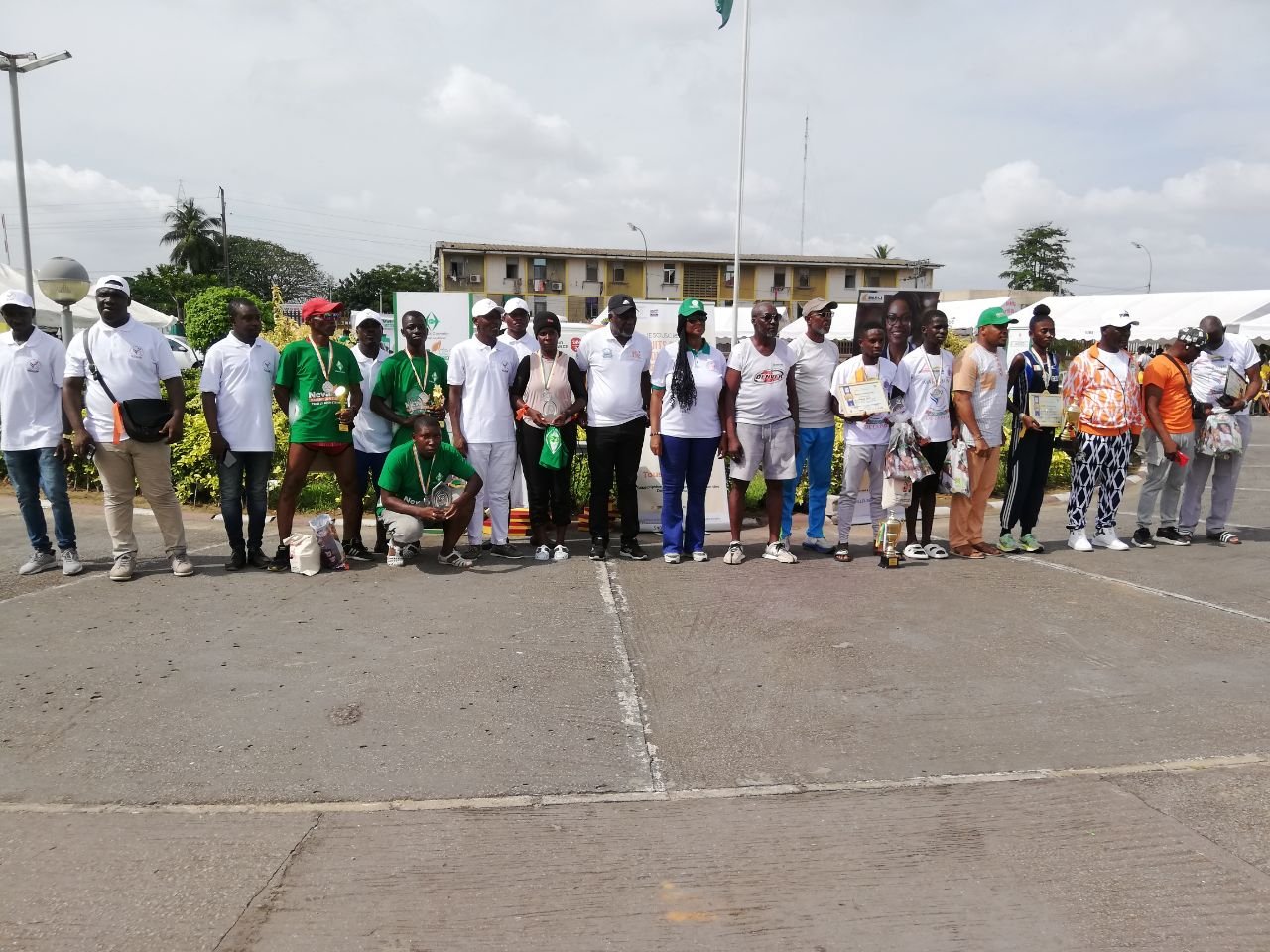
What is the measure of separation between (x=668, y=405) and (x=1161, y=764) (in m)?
4.13

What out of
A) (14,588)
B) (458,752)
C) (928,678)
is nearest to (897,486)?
(928,678)

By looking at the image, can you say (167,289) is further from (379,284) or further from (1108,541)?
(1108,541)

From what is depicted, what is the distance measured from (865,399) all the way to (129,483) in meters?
5.49

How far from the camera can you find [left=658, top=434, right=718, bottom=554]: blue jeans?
6.89 metres

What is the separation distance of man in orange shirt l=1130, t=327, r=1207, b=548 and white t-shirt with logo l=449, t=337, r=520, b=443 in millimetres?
5458

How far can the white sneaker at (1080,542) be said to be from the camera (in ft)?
25.0

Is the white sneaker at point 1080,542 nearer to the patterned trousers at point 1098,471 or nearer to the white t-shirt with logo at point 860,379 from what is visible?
the patterned trousers at point 1098,471

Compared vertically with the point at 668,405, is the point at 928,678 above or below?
below

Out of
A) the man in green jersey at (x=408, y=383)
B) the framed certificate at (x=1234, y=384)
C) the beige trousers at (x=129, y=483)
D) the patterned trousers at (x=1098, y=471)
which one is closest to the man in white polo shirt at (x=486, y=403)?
the man in green jersey at (x=408, y=383)

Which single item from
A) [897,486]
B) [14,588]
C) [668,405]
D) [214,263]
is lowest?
[14,588]

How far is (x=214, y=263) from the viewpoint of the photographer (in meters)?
67.4

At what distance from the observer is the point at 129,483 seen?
648cm

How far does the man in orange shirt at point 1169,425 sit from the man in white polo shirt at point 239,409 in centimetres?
720

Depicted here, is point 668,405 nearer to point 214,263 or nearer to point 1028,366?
point 1028,366
